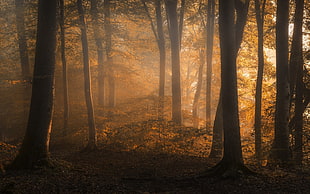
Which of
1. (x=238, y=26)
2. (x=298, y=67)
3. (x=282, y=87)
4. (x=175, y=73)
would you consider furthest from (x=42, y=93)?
(x=298, y=67)

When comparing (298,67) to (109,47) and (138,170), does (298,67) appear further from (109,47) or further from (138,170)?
(109,47)

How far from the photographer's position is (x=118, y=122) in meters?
18.7

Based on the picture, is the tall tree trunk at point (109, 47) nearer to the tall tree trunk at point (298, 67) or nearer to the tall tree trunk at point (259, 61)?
the tall tree trunk at point (259, 61)

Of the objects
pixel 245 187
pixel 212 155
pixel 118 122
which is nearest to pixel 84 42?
pixel 118 122

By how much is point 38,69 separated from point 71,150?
6946 millimetres

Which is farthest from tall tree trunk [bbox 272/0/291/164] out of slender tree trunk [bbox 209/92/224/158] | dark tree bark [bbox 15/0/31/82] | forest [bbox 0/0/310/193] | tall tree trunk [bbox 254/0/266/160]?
dark tree bark [bbox 15/0/31/82]

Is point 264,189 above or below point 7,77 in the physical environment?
below

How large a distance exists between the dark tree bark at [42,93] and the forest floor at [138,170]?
76cm

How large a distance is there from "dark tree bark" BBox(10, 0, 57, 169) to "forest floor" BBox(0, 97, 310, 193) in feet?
2.50

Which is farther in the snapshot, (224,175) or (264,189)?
(224,175)

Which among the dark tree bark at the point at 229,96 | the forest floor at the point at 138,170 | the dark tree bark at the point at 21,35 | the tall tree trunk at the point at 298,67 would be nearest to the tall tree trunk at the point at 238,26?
the forest floor at the point at 138,170

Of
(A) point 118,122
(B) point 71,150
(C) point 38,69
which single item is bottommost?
(B) point 71,150

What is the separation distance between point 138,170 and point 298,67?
8.96 meters

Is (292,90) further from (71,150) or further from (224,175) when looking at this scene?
(71,150)
